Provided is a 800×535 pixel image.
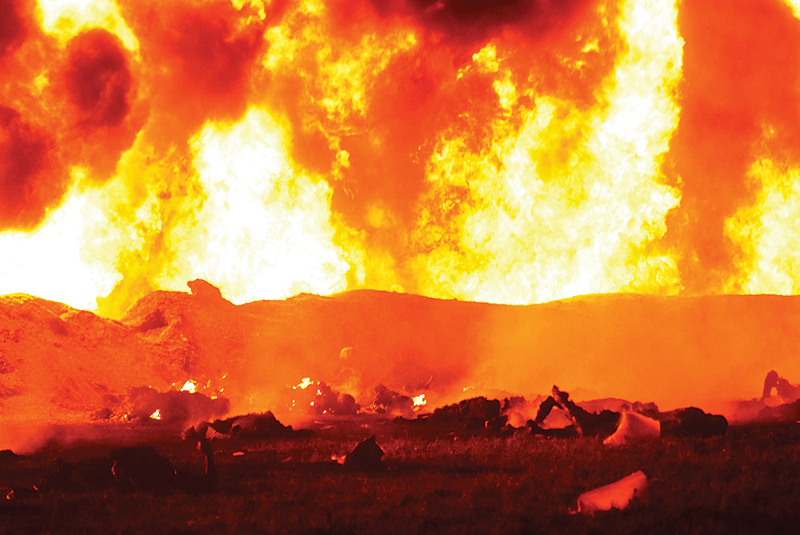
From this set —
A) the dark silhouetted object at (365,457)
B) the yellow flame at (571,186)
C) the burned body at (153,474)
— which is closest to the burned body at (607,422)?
the dark silhouetted object at (365,457)

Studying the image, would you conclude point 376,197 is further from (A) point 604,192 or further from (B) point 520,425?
(B) point 520,425

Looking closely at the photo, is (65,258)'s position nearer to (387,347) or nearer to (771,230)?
(387,347)

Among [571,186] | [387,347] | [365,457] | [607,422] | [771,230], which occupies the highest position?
[571,186]

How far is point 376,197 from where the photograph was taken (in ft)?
239

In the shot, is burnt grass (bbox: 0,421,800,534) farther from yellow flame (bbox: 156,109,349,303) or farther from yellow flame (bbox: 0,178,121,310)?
yellow flame (bbox: 156,109,349,303)

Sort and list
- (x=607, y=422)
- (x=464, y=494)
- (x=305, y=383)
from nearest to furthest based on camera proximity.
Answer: (x=464, y=494) → (x=607, y=422) → (x=305, y=383)

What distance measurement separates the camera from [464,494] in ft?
42.3

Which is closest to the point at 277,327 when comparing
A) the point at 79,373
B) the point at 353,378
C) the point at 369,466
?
the point at 353,378

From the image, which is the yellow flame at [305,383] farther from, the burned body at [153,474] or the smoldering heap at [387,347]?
the burned body at [153,474]

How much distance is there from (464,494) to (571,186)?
5398 centimetres

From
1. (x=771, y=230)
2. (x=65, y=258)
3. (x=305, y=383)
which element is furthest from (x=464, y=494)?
(x=771, y=230)

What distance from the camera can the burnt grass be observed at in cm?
1062

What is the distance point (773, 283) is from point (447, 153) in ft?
112

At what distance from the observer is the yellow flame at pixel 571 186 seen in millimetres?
61375
